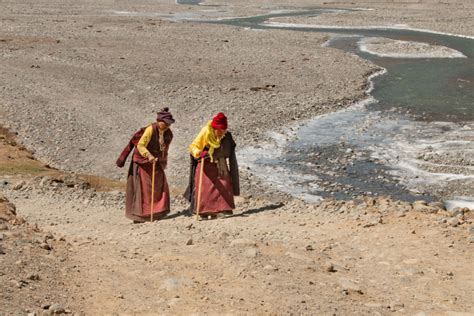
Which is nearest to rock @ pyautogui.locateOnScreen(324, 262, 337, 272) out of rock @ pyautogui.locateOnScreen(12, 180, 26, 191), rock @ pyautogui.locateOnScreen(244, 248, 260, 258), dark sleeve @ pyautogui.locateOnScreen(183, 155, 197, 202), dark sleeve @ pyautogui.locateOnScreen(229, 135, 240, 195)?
rock @ pyautogui.locateOnScreen(244, 248, 260, 258)

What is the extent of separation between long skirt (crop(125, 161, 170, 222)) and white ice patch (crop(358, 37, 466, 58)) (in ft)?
90.5

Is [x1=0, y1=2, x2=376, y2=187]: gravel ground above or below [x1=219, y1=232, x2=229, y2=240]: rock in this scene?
below

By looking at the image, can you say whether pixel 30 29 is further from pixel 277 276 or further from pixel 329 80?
pixel 277 276

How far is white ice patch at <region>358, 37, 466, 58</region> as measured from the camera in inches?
1523

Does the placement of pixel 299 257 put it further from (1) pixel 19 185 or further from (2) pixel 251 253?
(1) pixel 19 185

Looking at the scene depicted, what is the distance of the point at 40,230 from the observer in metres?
11.5

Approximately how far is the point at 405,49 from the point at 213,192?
29.6m

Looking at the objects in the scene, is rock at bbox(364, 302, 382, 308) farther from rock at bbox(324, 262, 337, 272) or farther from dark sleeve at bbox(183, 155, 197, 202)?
dark sleeve at bbox(183, 155, 197, 202)

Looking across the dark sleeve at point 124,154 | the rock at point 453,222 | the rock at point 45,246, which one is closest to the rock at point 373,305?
the rock at point 453,222

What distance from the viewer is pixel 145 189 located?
13039 mm

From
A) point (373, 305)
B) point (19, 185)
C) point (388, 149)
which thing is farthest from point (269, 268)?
point (388, 149)

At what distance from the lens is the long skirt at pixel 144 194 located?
1298 centimetres

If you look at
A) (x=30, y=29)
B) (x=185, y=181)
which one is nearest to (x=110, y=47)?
(x=30, y=29)

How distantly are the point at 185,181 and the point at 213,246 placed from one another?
724 centimetres
